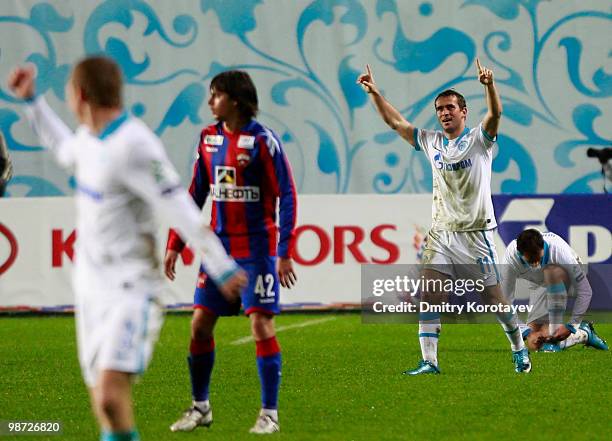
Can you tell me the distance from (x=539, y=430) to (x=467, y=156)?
115 inches

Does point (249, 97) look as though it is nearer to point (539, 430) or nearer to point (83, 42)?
point (539, 430)

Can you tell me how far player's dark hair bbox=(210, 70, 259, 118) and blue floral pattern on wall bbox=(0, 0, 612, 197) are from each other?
8563mm

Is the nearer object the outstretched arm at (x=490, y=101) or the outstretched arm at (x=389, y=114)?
the outstretched arm at (x=490, y=101)

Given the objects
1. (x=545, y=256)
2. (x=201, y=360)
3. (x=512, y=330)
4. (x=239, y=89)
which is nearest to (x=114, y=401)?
(x=201, y=360)

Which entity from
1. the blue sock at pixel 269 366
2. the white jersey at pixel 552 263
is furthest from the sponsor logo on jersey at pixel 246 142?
the white jersey at pixel 552 263

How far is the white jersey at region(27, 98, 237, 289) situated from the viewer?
4473mm

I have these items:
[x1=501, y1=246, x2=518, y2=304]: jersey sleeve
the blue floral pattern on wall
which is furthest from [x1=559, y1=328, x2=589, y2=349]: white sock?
the blue floral pattern on wall

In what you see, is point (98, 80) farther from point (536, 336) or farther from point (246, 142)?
point (536, 336)

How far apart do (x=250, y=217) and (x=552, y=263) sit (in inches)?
198

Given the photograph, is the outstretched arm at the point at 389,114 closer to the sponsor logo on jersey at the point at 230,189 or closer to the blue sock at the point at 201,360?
the sponsor logo on jersey at the point at 230,189

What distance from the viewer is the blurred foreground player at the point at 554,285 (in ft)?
34.8

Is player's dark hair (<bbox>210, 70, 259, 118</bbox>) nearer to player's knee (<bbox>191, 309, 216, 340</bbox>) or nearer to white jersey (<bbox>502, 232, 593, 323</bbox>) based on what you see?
player's knee (<bbox>191, 309, 216, 340</bbox>)

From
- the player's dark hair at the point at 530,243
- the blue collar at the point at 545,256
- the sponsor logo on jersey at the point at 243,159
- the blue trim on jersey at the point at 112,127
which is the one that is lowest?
the blue collar at the point at 545,256

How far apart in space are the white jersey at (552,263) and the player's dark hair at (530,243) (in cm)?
30
